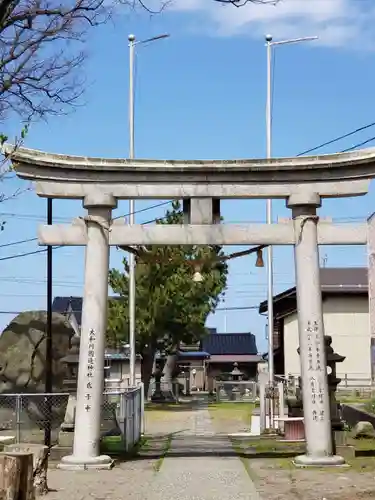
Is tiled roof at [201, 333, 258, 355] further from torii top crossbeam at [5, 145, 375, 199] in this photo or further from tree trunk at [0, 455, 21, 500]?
tree trunk at [0, 455, 21, 500]

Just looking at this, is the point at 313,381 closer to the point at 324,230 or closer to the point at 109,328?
the point at 324,230

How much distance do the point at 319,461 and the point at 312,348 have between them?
2.15 meters

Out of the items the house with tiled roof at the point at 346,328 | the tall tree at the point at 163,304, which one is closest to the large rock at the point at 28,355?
the tall tree at the point at 163,304

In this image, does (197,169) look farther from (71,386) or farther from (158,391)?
(158,391)

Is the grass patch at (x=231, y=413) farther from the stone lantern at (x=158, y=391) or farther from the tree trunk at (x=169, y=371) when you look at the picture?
the tree trunk at (x=169, y=371)

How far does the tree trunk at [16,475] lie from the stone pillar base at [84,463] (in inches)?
166

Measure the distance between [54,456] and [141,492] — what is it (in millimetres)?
5043

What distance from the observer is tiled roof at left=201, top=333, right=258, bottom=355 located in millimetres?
69662

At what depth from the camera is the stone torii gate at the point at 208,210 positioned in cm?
1520

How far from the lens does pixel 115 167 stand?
51.2ft

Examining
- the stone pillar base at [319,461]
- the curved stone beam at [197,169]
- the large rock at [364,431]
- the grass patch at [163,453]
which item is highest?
the curved stone beam at [197,169]

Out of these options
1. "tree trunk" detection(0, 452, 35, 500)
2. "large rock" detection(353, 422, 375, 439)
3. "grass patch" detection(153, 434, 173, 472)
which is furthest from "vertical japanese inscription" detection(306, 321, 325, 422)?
"tree trunk" detection(0, 452, 35, 500)

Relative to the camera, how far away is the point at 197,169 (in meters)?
15.7

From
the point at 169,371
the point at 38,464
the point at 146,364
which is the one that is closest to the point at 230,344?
the point at 169,371
